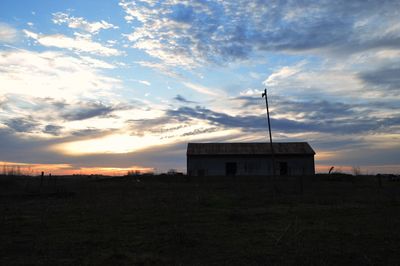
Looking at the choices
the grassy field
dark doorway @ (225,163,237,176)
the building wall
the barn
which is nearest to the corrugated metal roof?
the barn

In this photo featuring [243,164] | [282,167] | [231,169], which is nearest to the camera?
[243,164]

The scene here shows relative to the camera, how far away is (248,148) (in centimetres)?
5172

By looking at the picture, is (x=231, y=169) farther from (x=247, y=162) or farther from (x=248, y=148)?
(x=248, y=148)

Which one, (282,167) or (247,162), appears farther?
(282,167)

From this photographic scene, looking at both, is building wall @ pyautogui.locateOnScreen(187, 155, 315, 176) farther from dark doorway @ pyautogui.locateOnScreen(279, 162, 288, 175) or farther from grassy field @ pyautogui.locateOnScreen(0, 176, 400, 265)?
grassy field @ pyautogui.locateOnScreen(0, 176, 400, 265)

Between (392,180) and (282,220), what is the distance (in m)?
31.6

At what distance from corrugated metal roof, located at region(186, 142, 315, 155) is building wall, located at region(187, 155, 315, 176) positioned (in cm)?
56

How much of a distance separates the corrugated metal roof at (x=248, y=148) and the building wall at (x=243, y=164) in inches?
22.0

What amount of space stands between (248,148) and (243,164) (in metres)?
2.43

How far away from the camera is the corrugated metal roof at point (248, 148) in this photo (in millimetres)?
50656

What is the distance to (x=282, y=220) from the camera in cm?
1433

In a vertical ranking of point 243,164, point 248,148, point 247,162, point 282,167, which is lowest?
point 282,167

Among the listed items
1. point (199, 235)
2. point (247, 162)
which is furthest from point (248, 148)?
point (199, 235)

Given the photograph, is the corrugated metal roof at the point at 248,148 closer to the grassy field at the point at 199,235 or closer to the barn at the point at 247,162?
the barn at the point at 247,162
